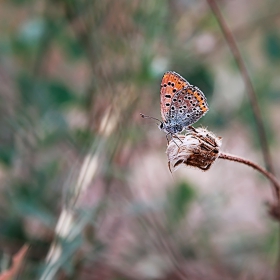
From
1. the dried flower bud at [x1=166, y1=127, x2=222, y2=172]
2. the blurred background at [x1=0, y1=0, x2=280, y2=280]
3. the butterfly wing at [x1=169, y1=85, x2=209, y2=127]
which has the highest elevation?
the blurred background at [x1=0, y1=0, x2=280, y2=280]

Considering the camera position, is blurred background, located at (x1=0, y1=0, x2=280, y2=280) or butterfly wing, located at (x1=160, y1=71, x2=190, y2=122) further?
blurred background, located at (x1=0, y1=0, x2=280, y2=280)

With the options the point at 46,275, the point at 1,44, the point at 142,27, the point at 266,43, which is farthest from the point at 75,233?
the point at 266,43

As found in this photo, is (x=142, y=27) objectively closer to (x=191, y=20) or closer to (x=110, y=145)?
(x=110, y=145)

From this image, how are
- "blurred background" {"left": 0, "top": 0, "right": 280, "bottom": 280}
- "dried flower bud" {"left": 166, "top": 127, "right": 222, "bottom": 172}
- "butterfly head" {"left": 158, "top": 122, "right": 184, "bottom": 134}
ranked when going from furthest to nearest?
"blurred background" {"left": 0, "top": 0, "right": 280, "bottom": 280} → "butterfly head" {"left": 158, "top": 122, "right": 184, "bottom": 134} → "dried flower bud" {"left": 166, "top": 127, "right": 222, "bottom": 172}

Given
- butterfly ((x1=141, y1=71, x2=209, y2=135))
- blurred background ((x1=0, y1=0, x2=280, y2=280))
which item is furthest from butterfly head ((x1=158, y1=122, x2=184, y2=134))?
blurred background ((x1=0, y1=0, x2=280, y2=280))

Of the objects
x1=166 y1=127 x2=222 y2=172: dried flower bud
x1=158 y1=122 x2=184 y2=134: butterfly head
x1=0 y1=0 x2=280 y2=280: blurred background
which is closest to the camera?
x1=166 y1=127 x2=222 y2=172: dried flower bud

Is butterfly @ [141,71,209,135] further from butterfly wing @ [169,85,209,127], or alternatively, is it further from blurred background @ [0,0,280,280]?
blurred background @ [0,0,280,280]

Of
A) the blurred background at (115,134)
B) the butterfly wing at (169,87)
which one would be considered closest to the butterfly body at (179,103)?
the butterfly wing at (169,87)

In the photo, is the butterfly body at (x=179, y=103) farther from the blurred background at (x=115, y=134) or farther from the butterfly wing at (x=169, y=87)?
the blurred background at (x=115, y=134)
